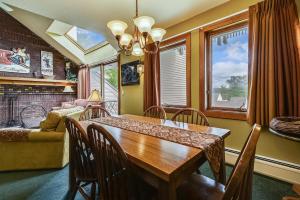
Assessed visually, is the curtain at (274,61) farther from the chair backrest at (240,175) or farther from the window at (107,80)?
the window at (107,80)

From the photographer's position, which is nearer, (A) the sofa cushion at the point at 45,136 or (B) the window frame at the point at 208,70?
(A) the sofa cushion at the point at 45,136

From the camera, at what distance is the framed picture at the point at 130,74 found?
12.6 ft

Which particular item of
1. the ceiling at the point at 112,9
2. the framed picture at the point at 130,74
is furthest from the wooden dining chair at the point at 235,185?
the framed picture at the point at 130,74

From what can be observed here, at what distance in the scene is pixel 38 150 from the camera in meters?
2.21

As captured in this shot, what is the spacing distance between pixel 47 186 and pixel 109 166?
4.54 feet

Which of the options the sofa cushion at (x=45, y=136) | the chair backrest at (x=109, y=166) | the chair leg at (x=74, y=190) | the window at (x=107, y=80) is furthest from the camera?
the window at (x=107, y=80)

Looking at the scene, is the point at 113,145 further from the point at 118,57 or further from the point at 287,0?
the point at 118,57

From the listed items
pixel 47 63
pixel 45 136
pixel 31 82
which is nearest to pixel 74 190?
pixel 45 136

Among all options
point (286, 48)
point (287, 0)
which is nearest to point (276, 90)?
point (286, 48)

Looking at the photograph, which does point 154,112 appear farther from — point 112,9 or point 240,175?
point 240,175

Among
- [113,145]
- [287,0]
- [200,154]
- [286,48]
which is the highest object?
[287,0]

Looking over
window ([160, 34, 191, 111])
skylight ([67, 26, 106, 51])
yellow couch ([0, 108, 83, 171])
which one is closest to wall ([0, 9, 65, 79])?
skylight ([67, 26, 106, 51])

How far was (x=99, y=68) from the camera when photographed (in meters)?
5.58

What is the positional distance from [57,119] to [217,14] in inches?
110
